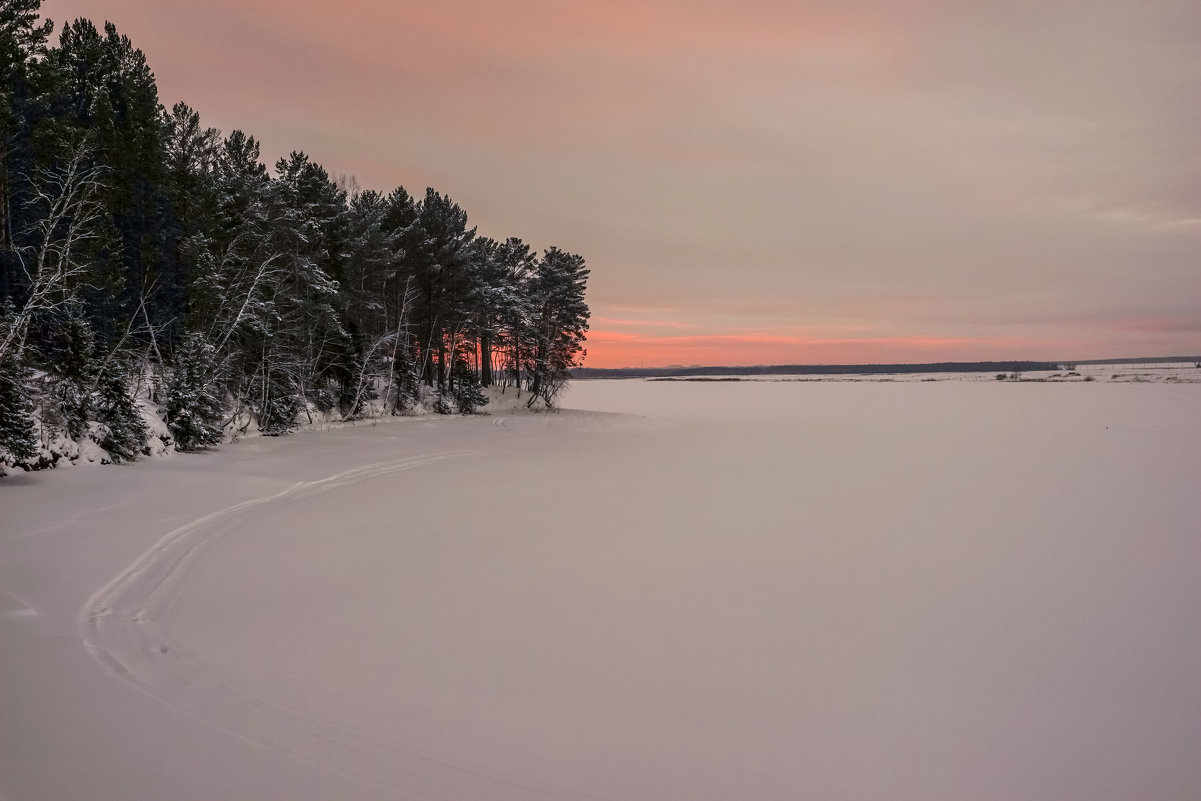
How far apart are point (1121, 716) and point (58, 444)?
2099 centimetres

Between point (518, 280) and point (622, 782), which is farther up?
point (518, 280)

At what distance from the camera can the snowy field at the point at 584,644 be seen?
534 centimetres

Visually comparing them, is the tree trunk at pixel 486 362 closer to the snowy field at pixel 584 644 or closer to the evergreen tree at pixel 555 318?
the evergreen tree at pixel 555 318

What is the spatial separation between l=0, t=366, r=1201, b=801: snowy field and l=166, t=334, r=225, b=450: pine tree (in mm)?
4162

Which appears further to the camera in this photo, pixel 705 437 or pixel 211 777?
pixel 705 437

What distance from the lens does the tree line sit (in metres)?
18.8

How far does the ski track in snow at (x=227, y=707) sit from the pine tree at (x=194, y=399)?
1403cm

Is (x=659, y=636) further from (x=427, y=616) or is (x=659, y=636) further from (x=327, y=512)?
(x=327, y=512)

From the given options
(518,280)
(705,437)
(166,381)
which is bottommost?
(705,437)

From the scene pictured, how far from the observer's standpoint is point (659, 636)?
8508mm

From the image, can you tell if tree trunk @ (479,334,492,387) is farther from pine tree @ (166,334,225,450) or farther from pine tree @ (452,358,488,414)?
pine tree @ (166,334,225,450)

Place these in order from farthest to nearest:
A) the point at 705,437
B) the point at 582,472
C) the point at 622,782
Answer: the point at 705,437 → the point at 582,472 → the point at 622,782

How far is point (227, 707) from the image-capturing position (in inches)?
237

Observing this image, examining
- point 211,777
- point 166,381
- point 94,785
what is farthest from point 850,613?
point 166,381
